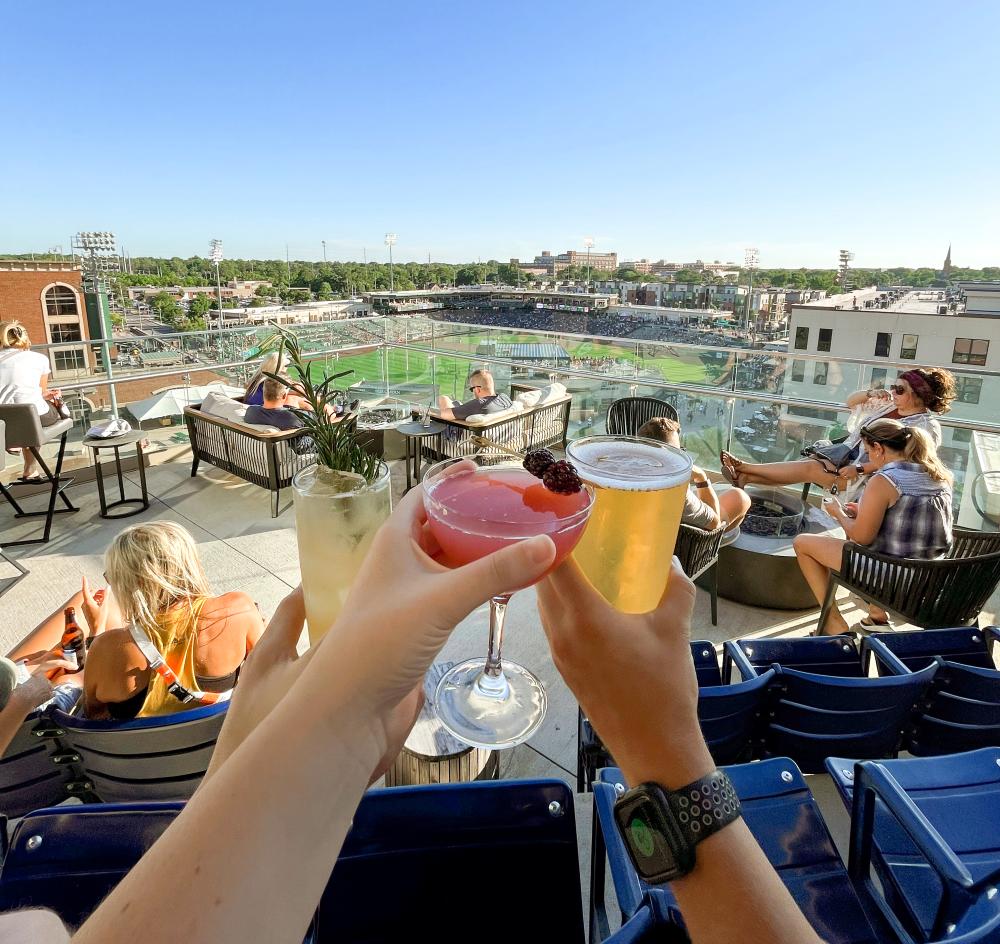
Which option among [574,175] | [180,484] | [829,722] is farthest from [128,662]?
A: [574,175]

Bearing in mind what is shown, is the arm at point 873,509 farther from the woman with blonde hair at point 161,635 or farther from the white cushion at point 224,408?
the white cushion at point 224,408

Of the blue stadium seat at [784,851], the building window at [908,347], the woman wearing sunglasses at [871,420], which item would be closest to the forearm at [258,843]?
the blue stadium seat at [784,851]

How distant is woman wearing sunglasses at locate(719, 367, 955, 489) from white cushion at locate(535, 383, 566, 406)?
242 centimetres

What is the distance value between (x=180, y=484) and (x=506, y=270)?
5380 centimetres

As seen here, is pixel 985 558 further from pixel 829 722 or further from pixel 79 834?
pixel 79 834

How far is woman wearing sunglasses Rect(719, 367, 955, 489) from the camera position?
157 inches

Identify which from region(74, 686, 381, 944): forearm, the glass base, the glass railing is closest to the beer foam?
region(74, 686, 381, 944): forearm

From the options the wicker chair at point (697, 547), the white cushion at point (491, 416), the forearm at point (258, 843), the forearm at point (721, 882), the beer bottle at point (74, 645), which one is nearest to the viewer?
the forearm at point (258, 843)

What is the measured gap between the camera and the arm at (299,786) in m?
0.38

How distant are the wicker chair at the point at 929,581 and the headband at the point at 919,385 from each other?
3.93ft

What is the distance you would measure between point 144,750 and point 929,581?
345 cm

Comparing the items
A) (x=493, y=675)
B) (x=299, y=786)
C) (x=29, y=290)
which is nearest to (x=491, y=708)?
(x=493, y=675)

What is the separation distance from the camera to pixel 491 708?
1.33 metres

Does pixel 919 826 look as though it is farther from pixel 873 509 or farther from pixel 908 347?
pixel 908 347
